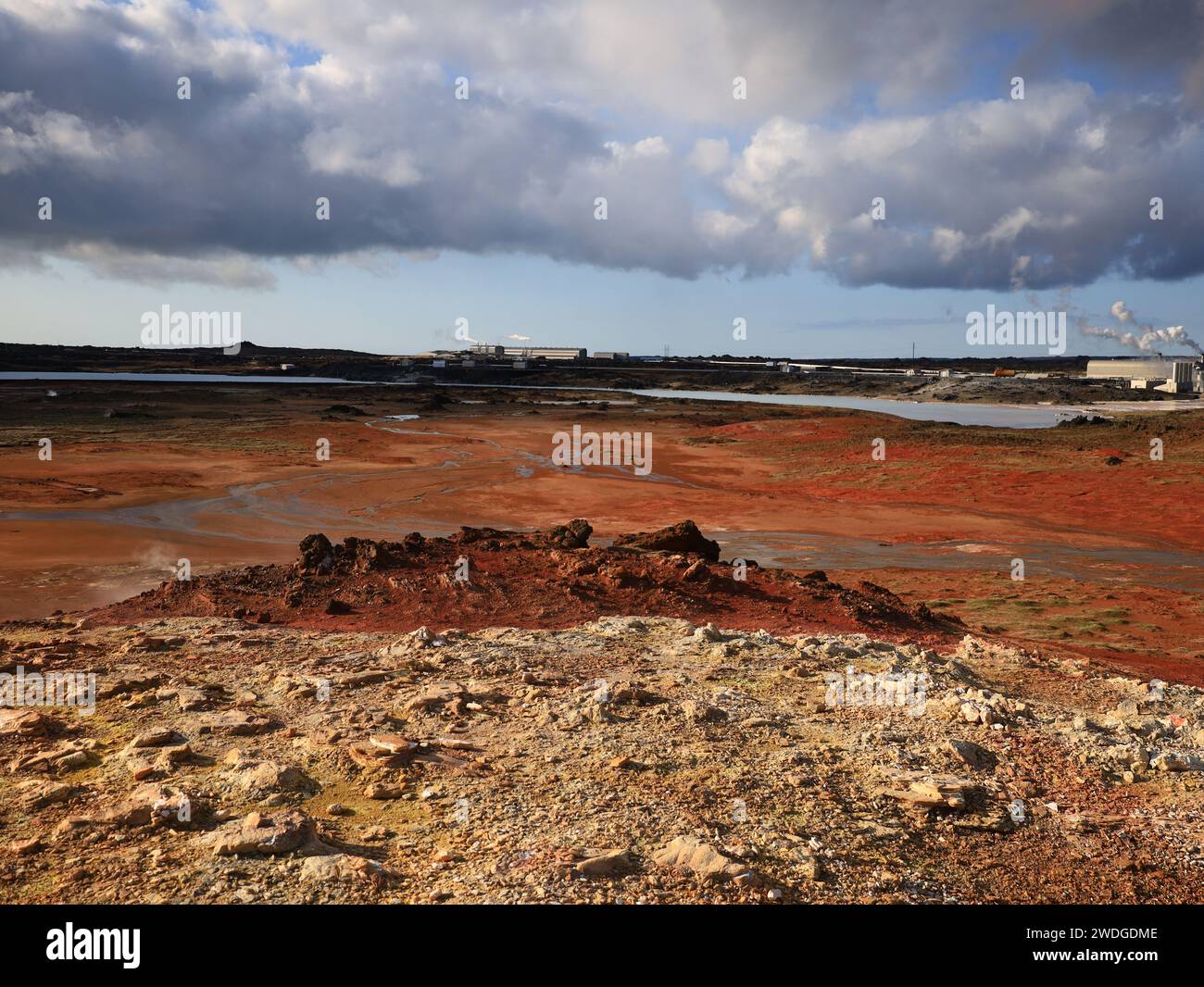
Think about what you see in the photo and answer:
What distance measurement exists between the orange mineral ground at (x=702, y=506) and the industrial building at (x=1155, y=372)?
38.4 m

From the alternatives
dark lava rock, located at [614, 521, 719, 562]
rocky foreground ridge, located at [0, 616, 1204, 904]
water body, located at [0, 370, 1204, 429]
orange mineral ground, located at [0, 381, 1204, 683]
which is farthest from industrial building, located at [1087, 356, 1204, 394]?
rocky foreground ridge, located at [0, 616, 1204, 904]

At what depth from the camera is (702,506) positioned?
37156 mm

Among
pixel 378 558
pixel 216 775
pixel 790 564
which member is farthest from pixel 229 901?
pixel 790 564

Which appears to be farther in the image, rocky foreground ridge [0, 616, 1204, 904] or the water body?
the water body

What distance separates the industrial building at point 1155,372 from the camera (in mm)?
103500

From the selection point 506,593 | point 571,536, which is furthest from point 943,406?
point 506,593

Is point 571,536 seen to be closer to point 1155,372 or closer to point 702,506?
point 702,506

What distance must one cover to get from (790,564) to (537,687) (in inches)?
669

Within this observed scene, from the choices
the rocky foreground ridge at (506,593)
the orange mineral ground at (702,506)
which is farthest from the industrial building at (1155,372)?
the rocky foreground ridge at (506,593)

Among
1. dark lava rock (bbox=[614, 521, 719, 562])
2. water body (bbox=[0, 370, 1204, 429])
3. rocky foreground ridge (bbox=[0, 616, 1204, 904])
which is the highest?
water body (bbox=[0, 370, 1204, 429])

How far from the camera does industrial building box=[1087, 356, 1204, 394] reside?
340ft

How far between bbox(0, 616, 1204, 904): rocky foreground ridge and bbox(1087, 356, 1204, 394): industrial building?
366 ft

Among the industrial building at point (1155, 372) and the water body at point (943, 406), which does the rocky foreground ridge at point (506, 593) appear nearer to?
the water body at point (943, 406)

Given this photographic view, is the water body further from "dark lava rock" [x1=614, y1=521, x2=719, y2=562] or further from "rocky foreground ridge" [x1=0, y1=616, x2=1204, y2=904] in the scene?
"rocky foreground ridge" [x1=0, y1=616, x2=1204, y2=904]
